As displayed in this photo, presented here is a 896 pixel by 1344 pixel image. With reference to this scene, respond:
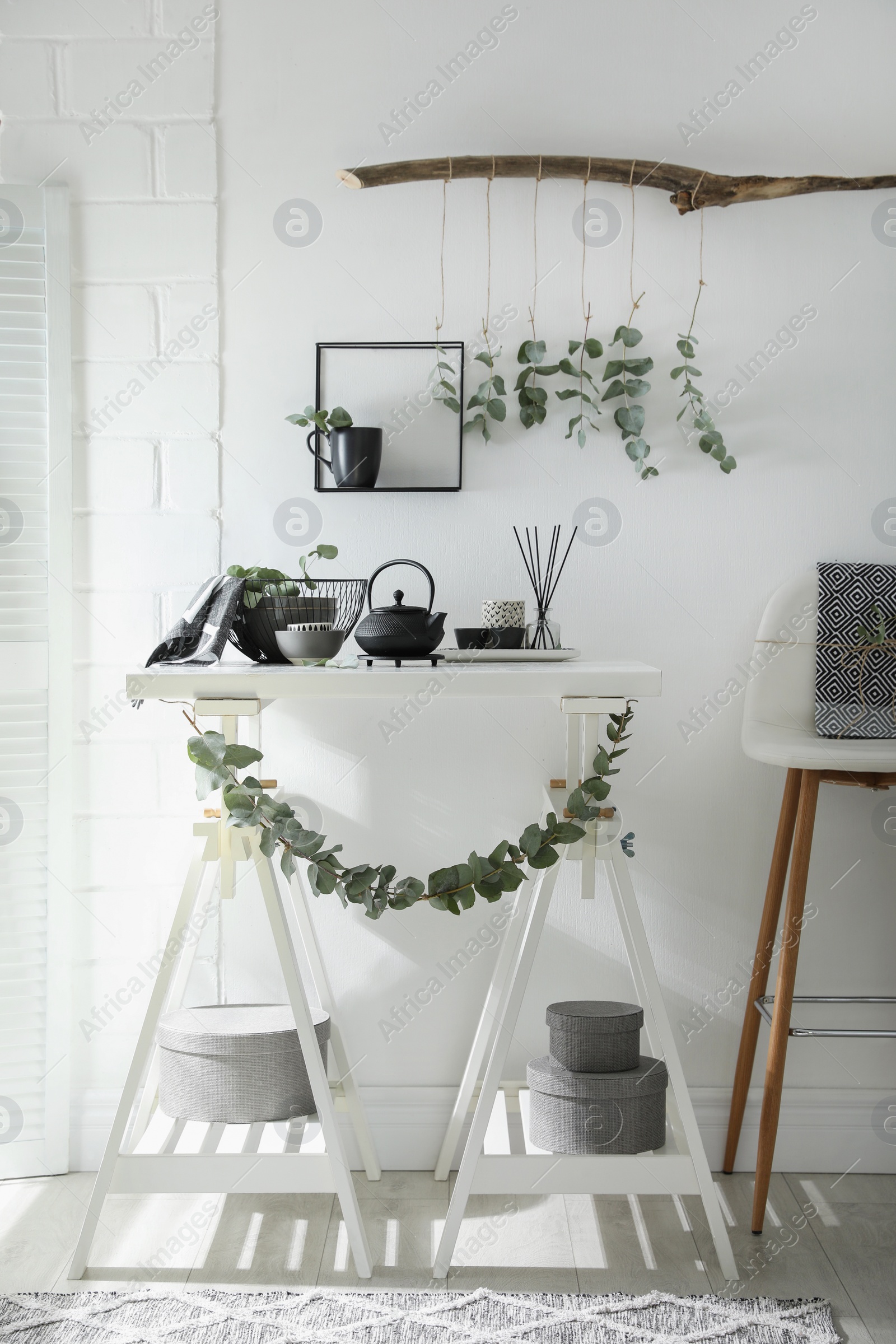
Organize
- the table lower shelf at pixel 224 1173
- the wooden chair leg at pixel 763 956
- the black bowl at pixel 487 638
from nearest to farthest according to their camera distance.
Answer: the table lower shelf at pixel 224 1173, the black bowl at pixel 487 638, the wooden chair leg at pixel 763 956

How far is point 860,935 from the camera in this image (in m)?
2.03

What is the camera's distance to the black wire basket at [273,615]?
5.49ft

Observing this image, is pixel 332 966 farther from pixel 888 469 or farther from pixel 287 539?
pixel 888 469

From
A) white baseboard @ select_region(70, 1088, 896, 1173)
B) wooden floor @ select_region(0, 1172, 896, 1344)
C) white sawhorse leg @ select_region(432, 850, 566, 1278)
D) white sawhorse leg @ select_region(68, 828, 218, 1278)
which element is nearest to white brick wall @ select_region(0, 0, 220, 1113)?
white baseboard @ select_region(70, 1088, 896, 1173)

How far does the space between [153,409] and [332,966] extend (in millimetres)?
A: 1184

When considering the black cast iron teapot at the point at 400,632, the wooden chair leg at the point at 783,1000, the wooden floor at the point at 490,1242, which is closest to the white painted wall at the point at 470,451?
the wooden floor at the point at 490,1242

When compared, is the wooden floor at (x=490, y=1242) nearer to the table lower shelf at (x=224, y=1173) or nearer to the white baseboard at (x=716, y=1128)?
the white baseboard at (x=716, y=1128)

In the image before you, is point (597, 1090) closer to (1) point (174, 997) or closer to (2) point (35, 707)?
(1) point (174, 997)

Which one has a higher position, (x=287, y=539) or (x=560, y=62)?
(x=560, y=62)

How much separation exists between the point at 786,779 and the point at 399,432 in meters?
1.02

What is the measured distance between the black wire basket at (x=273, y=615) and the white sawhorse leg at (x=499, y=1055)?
559 mm

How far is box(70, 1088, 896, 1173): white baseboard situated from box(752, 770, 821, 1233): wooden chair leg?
0.82 feet

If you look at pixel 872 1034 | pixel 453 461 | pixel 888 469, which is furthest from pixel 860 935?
pixel 453 461

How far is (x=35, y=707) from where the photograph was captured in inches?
78.7
